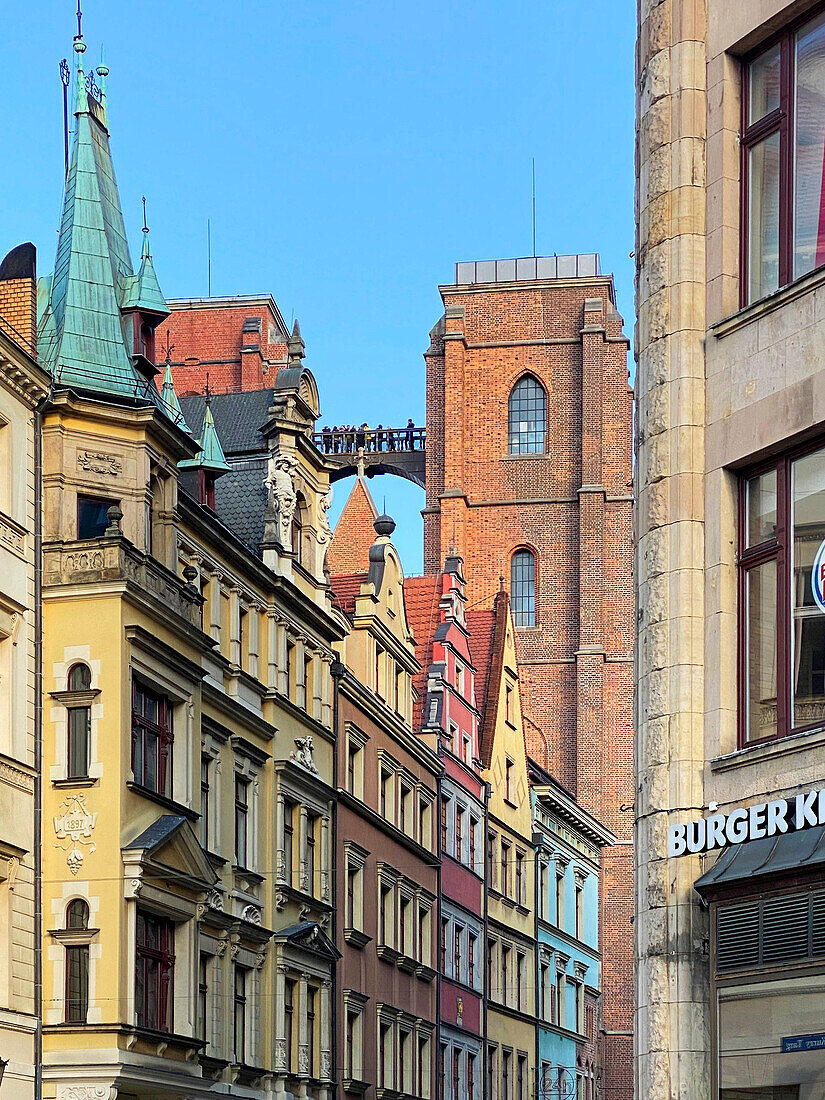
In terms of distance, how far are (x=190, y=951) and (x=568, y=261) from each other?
220 ft

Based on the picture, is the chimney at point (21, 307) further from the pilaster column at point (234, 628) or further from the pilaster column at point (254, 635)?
the pilaster column at point (254, 635)

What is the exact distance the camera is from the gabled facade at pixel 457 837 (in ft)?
187

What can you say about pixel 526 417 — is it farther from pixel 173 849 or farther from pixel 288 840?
pixel 173 849

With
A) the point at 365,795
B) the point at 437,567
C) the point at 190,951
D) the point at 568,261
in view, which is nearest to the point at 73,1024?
the point at 190,951

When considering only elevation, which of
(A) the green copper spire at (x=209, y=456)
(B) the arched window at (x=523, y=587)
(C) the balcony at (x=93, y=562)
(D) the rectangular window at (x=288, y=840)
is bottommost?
(D) the rectangular window at (x=288, y=840)

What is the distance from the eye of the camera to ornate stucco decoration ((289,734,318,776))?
144 ft

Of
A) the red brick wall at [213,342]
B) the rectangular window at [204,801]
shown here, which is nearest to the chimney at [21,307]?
the rectangular window at [204,801]

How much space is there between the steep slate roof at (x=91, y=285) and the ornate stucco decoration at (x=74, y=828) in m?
6.98

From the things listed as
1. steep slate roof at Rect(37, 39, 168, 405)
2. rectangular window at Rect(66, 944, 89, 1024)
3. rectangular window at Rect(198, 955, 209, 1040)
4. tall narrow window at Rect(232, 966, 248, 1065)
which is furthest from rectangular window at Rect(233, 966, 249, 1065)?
steep slate roof at Rect(37, 39, 168, 405)

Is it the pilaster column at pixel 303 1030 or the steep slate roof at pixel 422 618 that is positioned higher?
the steep slate roof at pixel 422 618

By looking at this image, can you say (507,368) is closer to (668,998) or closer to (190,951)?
(190,951)

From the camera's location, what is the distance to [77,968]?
106 ft

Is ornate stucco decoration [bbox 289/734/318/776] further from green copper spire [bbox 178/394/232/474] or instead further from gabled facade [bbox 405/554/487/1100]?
gabled facade [bbox 405/554/487/1100]

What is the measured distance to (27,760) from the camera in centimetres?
3219
